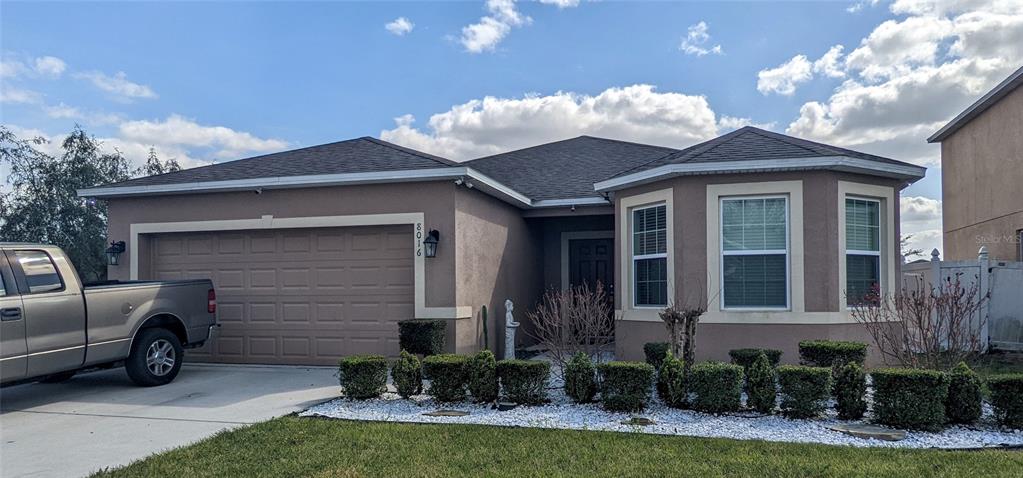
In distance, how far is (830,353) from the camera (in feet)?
24.0

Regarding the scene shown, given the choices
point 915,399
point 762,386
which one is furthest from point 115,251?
point 915,399

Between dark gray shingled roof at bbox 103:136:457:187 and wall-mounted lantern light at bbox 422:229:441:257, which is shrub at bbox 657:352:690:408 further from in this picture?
dark gray shingled roof at bbox 103:136:457:187

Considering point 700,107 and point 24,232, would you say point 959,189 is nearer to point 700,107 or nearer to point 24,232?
point 700,107

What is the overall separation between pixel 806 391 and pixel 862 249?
3.66 metres

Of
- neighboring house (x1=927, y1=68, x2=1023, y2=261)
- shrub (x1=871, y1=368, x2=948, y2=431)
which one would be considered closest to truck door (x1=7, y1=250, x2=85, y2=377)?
shrub (x1=871, y1=368, x2=948, y2=431)

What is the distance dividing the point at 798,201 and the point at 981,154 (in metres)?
8.71

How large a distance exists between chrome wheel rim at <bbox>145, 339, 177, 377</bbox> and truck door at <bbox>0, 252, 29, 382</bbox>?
152cm

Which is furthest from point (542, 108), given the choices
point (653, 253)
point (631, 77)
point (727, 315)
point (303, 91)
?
point (727, 315)

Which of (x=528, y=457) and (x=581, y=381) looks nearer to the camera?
(x=528, y=457)

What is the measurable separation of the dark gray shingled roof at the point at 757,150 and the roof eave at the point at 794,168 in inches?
2.5

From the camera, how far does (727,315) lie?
8.52 m

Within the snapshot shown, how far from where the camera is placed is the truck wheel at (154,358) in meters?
7.72

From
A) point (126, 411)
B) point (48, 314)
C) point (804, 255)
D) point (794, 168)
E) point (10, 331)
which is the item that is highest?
point (794, 168)

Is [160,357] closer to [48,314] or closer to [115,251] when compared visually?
[48,314]
